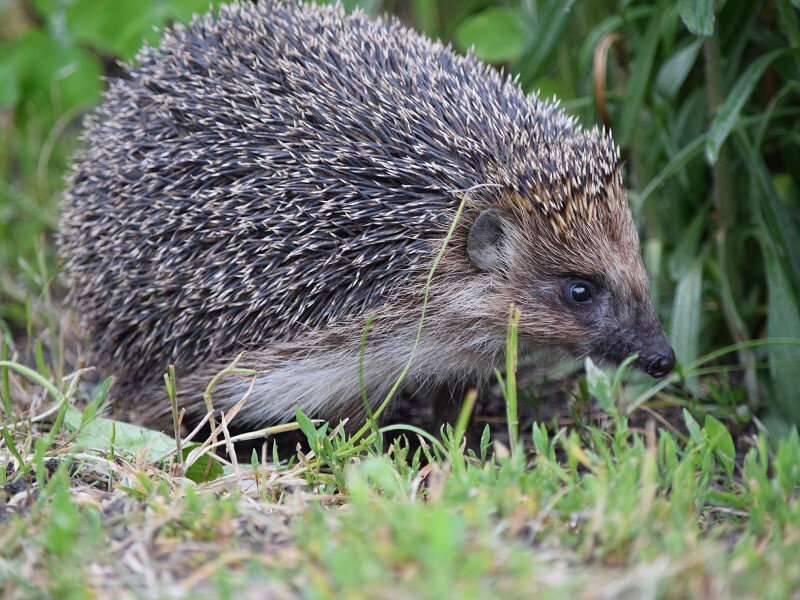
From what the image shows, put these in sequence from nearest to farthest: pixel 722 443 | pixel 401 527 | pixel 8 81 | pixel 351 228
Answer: pixel 401 527
pixel 722 443
pixel 351 228
pixel 8 81

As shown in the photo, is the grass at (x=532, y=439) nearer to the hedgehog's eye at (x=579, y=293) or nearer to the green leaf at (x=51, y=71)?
the green leaf at (x=51, y=71)

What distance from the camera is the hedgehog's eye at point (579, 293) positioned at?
12.9 feet

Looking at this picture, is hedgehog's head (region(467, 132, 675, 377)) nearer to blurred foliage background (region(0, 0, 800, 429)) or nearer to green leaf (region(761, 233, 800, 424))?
blurred foliage background (region(0, 0, 800, 429))

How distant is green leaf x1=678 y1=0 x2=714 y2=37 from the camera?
12.3ft

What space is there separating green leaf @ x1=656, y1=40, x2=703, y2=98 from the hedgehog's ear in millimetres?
1313

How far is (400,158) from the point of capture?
392 cm

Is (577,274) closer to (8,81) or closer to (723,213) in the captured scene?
(723,213)

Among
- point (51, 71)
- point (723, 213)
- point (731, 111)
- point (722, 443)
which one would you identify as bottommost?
point (722, 443)

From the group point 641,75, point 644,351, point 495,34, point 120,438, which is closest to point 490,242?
point 644,351

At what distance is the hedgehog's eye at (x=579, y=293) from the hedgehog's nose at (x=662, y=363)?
365mm

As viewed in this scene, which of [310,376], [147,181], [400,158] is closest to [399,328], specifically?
[310,376]

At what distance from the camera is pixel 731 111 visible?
13.1 ft

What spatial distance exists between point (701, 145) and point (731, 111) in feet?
1.22

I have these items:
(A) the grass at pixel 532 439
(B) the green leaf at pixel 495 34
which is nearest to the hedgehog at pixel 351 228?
(A) the grass at pixel 532 439
